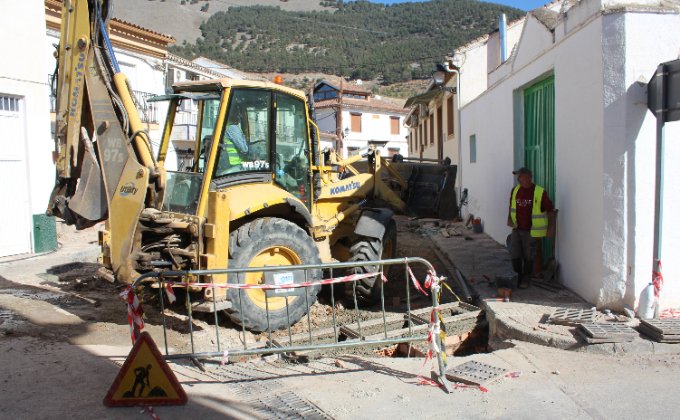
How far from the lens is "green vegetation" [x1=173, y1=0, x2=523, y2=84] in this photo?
78062mm

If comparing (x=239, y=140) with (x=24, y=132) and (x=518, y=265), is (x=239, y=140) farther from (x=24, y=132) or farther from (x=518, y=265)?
(x=24, y=132)

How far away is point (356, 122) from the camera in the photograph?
155 feet

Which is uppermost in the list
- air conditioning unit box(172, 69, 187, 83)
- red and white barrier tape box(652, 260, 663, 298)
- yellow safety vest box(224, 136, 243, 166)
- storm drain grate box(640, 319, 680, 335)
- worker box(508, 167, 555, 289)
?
air conditioning unit box(172, 69, 187, 83)

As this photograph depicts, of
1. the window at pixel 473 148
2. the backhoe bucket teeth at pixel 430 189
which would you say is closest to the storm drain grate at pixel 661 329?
the backhoe bucket teeth at pixel 430 189

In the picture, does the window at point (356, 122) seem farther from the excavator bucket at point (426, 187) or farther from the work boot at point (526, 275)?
the work boot at point (526, 275)

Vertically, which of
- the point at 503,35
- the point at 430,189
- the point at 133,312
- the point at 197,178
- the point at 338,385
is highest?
the point at 503,35

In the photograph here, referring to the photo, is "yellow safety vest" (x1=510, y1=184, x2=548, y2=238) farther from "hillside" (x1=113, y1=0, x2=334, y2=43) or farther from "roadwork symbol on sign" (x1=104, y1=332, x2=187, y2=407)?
"hillside" (x1=113, y1=0, x2=334, y2=43)

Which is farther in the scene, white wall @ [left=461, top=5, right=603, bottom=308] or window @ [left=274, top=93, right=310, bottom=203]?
window @ [left=274, top=93, right=310, bottom=203]

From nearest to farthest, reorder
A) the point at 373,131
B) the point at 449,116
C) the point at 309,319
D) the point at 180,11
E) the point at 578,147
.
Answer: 1. the point at 309,319
2. the point at 578,147
3. the point at 449,116
4. the point at 373,131
5. the point at 180,11

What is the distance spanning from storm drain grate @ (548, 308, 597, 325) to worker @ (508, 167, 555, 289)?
53.5 inches

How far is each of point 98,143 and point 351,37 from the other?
95.0 m

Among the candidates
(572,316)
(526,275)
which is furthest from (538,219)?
(572,316)

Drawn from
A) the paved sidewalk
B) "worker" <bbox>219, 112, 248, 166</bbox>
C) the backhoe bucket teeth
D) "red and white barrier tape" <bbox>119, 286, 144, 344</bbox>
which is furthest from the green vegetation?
"red and white barrier tape" <bbox>119, 286, 144, 344</bbox>

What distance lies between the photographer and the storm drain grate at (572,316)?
227 inches
